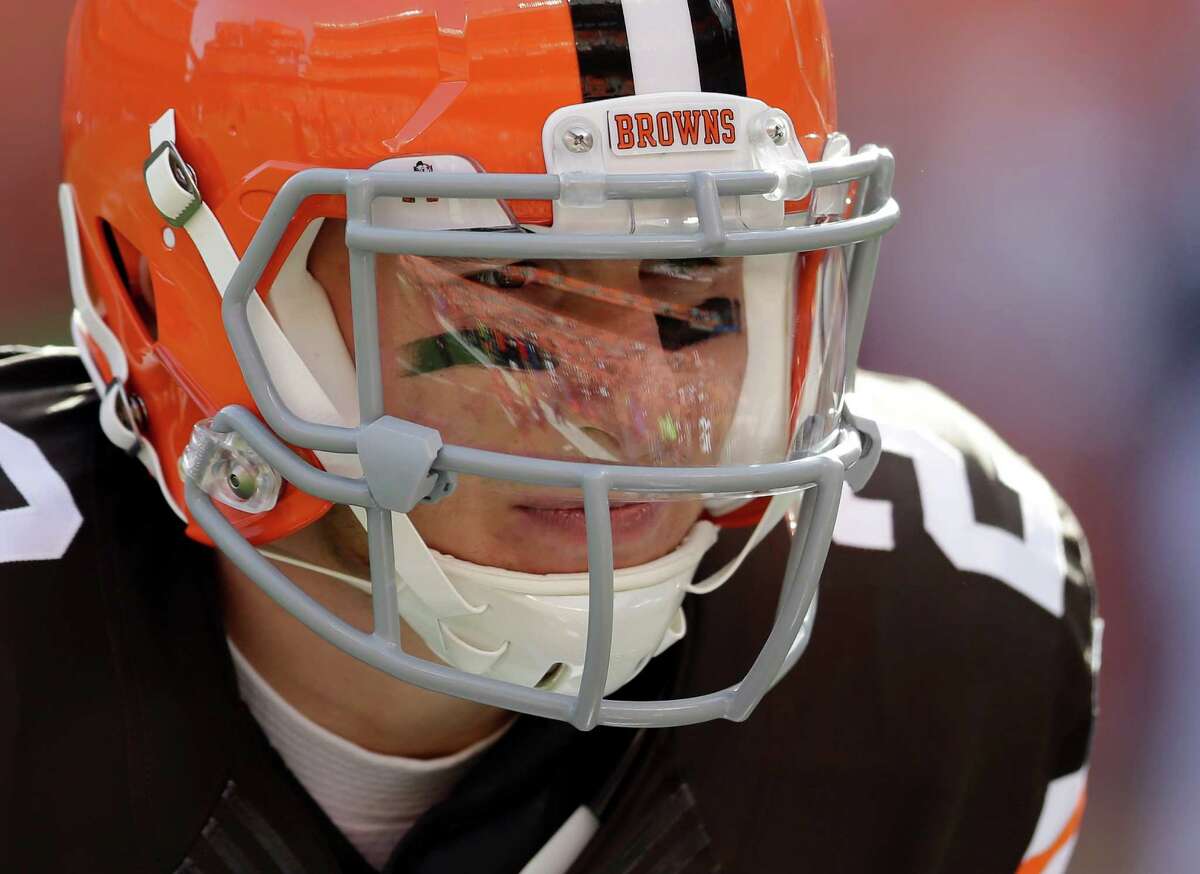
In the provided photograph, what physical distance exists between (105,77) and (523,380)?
41 centimetres

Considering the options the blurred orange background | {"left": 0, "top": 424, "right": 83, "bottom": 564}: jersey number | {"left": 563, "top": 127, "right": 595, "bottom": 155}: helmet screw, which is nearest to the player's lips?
{"left": 563, "top": 127, "right": 595, "bottom": 155}: helmet screw

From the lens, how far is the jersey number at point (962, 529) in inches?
52.2

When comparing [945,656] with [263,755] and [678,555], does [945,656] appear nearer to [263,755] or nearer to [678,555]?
[678,555]

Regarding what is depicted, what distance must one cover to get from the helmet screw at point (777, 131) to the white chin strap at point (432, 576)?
320 millimetres

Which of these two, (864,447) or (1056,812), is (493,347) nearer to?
(864,447)

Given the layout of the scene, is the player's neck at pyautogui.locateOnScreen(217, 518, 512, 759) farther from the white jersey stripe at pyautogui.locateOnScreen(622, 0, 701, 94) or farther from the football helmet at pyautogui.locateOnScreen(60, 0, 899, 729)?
the white jersey stripe at pyautogui.locateOnScreen(622, 0, 701, 94)

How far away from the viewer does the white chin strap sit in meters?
0.92

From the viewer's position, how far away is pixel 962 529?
4.41 feet

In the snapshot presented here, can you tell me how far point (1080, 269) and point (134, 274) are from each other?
1.58m

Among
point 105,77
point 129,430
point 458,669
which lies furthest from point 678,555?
point 105,77

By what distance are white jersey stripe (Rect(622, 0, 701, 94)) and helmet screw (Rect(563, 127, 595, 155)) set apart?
5cm

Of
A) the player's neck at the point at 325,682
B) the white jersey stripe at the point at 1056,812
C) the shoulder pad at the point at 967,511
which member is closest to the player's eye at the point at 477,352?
the player's neck at the point at 325,682

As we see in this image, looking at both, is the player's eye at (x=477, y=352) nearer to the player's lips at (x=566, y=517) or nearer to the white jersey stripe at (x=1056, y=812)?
the player's lips at (x=566, y=517)

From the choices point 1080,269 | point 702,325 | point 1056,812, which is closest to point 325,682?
point 702,325
